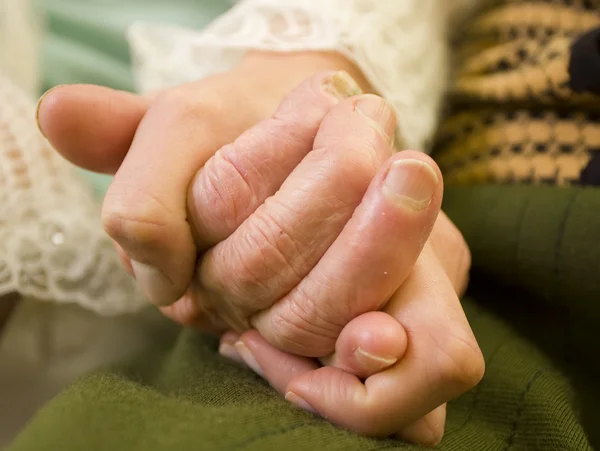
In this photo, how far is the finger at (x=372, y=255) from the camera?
33 cm

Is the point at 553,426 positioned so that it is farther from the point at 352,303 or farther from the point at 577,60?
the point at 577,60

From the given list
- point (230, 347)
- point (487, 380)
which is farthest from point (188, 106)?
point (487, 380)

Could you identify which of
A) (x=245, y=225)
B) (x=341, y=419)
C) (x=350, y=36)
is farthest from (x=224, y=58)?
(x=341, y=419)

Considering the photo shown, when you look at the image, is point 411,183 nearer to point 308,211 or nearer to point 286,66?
point 308,211

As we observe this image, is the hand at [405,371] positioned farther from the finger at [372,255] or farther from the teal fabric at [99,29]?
the teal fabric at [99,29]

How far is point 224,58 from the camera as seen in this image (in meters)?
0.60

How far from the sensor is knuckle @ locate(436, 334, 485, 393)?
1.09ft

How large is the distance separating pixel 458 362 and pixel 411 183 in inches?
4.2

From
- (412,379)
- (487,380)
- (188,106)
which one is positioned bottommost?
(487,380)

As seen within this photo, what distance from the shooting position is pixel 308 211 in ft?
1.18

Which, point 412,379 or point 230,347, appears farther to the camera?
point 230,347

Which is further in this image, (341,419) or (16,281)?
(16,281)

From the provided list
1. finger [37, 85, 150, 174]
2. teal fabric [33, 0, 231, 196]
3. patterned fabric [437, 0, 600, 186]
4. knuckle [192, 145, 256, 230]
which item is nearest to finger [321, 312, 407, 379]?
knuckle [192, 145, 256, 230]

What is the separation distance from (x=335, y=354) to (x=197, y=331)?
0.58 ft
